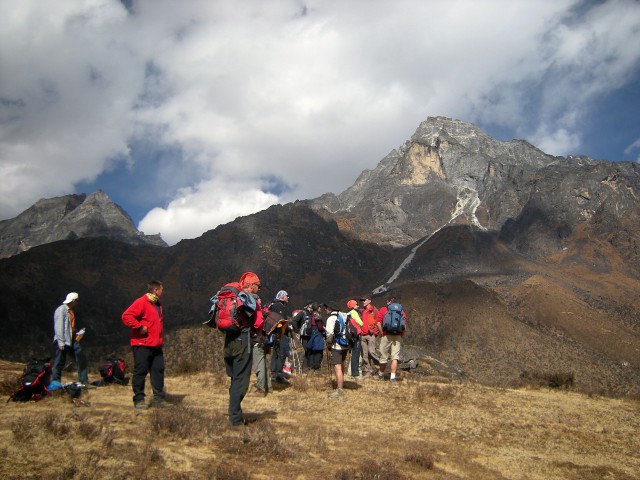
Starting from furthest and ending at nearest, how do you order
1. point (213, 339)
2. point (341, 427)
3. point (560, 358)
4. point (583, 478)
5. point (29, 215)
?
point (29, 215)
point (560, 358)
point (213, 339)
point (341, 427)
point (583, 478)

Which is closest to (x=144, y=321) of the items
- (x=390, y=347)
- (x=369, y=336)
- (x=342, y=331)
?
(x=342, y=331)

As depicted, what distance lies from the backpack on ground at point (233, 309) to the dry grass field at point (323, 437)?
1354mm

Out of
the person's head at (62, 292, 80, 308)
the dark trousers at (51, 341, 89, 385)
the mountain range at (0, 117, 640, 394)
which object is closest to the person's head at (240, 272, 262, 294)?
the person's head at (62, 292, 80, 308)

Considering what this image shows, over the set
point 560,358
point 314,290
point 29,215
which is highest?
point 29,215

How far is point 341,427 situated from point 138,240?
184 m

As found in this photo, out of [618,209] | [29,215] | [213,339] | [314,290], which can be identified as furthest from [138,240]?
[618,209]

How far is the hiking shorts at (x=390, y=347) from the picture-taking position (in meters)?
12.4

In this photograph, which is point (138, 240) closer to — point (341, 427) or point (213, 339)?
point (213, 339)

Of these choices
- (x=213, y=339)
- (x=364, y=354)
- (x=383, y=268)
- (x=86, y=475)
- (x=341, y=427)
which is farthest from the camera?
(x=383, y=268)

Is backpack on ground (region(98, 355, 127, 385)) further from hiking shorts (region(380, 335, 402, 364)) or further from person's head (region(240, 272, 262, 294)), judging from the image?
hiking shorts (region(380, 335, 402, 364))

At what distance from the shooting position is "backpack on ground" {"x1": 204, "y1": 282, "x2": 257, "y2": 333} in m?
6.57

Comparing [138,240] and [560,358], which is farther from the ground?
[138,240]

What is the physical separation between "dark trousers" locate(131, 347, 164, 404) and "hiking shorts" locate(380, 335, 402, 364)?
646 centimetres

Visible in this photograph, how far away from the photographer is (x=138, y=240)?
579ft
